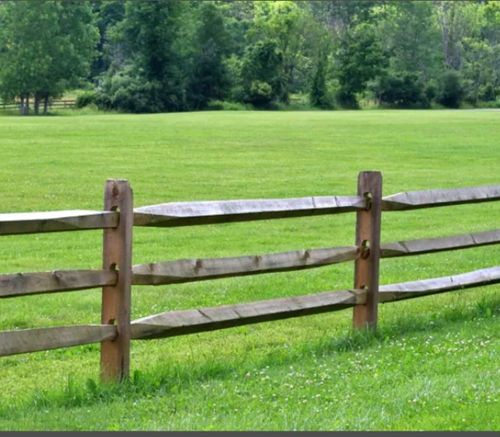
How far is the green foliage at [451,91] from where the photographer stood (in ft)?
382

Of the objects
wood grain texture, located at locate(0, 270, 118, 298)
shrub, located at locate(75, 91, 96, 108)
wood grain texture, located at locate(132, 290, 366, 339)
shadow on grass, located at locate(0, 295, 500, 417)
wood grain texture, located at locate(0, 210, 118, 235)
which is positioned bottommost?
shrub, located at locate(75, 91, 96, 108)

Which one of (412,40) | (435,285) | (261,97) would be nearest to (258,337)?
(435,285)

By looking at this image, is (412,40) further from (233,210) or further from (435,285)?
(233,210)

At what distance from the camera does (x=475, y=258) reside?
1684cm

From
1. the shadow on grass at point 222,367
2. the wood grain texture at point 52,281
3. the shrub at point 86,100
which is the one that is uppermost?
the wood grain texture at point 52,281

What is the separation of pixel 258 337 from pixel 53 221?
4051 mm

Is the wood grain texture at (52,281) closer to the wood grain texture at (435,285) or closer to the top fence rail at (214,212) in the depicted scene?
the top fence rail at (214,212)

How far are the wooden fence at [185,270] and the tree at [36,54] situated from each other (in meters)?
106

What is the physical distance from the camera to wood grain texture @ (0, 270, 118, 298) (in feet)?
23.4

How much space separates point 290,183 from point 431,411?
22511 millimetres

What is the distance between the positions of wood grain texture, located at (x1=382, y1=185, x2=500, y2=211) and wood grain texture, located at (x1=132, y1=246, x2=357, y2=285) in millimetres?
624

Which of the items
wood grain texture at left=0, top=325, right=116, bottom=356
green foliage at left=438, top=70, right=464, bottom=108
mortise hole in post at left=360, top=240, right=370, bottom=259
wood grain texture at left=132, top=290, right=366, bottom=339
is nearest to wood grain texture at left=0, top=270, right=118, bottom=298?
wood grain texture at left=0, top=325, right=116, bottom=356

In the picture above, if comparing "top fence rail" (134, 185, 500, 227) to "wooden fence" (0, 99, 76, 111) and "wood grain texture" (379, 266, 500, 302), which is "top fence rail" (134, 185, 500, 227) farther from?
"wooden fence" (0, 99, 76, 111)

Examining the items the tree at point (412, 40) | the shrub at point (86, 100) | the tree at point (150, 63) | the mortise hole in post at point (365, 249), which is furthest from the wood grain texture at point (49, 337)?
the tree at point (412, 40)
